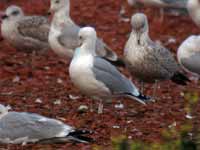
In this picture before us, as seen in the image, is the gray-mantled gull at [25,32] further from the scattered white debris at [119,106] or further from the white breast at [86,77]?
the white breast at [86,77]

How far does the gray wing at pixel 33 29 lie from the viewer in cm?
1263

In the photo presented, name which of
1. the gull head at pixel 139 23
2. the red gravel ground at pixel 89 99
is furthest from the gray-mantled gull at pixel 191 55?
the gull head at pixel 139 23

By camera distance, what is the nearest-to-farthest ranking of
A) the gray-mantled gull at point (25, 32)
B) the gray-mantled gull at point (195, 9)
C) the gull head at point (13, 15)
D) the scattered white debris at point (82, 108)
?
the scattered white debris at point (82, 108)
the gray-mantled gull at point (25, 32)
the gull head at point (13, 15)
the gray-mantled gull at point (195, 9)

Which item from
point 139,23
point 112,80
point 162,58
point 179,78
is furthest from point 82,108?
point 179,78

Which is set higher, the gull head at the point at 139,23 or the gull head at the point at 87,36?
the gull head at the point at 139,23

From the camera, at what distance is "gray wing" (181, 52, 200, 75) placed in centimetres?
1107

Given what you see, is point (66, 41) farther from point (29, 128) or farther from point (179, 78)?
point (29, 128)

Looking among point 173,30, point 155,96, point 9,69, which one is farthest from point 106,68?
point 173,30

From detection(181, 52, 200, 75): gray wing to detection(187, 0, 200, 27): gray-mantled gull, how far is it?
2.40 m

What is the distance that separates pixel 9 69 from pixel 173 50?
2.71 meters

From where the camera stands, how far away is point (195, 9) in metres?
13.7

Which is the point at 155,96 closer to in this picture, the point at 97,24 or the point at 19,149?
the point at 19,149

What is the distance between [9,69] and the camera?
12.3 meters

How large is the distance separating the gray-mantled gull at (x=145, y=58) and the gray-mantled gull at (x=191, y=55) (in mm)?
284
